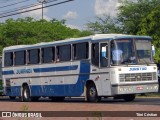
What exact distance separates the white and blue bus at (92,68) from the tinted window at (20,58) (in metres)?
0.39

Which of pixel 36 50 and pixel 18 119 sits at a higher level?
pixel 36 50

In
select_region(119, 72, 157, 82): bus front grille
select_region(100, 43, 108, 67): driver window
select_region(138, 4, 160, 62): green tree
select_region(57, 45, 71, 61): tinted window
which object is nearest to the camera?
select_region(119, 72, 157, 82): bus front grille

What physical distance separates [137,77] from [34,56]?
7503 mm

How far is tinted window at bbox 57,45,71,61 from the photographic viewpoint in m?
27.9

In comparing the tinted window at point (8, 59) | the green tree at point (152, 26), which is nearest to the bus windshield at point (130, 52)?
the tinted window at point (8, 59)

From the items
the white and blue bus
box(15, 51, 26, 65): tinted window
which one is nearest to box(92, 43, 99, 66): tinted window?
the white and blue bus

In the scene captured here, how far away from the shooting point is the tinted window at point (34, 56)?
30.6m

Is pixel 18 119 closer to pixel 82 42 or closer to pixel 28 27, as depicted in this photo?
pixel 82 42

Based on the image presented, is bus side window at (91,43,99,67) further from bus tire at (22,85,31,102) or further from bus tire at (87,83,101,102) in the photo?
bus tire at (22,85,31,102)

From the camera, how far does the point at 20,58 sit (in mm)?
32375

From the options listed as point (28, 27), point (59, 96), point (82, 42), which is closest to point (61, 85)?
point (59, 96)

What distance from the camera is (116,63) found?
2522 centimetres

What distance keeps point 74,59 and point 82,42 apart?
3.13 ft

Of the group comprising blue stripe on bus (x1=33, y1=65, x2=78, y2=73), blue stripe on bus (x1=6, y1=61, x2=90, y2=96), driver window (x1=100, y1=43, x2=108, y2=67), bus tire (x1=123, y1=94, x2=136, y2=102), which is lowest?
bus tire (x1=123, y1=94, x2=136, y2=102)
